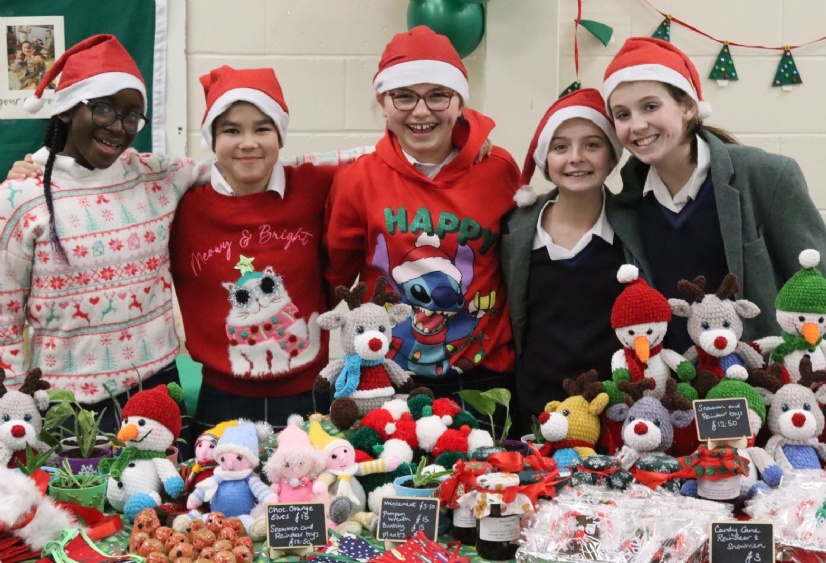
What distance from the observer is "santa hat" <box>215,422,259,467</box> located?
167cm

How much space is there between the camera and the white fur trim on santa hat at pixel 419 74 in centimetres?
229

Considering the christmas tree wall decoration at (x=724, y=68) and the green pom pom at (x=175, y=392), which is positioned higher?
the christmas tree wall decoration at (x=724, y=68)

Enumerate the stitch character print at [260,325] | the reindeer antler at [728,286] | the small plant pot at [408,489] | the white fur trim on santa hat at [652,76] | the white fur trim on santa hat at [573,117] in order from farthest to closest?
the stitch character print at [260,325], the white fur trim on santa hat at [573,117], the white fur trim on santa hat at [652,76], the reindeer antler at [728,286], the small plant pot at [408,489]

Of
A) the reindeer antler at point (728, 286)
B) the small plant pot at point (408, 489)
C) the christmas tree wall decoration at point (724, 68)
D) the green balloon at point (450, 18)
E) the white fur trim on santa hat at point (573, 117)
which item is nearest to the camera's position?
the small plant pot at point (408, 489)

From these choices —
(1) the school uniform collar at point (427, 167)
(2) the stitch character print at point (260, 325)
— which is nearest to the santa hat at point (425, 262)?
(1) the school uniform collar at point (427, 167)

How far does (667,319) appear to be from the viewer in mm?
1777

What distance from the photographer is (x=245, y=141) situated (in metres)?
2.30

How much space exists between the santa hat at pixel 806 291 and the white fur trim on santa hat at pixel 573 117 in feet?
2.16

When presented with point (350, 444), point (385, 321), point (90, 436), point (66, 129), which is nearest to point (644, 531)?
point (350, 444)

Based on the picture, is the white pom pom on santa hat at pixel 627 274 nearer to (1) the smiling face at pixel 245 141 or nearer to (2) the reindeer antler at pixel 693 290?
(2) the reindeer antler at pixel 693 290

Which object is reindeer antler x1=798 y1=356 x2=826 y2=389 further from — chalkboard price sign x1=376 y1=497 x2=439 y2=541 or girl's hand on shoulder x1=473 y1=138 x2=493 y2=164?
girl's hand on shoulder x1=473 y1=138 x2=493 y2=164

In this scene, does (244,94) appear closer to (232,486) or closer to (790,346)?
(232,486)

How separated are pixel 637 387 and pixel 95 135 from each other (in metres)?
1.51

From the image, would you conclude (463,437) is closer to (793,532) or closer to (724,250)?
(793,532)
